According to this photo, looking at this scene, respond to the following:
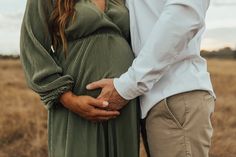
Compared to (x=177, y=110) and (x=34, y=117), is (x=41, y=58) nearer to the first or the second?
(x=177, y=110)

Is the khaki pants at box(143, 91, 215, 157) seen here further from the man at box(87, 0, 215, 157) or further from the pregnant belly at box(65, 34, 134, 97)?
the pregnant belly at box(65, 34, 134, 97)

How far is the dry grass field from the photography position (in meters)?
3.02

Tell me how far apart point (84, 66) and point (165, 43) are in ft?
0.61

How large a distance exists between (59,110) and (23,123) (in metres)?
1.79

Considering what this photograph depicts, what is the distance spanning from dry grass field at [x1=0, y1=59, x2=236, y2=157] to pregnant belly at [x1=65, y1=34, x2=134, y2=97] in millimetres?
1801

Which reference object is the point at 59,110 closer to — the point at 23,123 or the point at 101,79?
the point at 101,79

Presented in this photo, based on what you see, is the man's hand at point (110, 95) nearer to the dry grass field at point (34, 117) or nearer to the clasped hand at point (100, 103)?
the clasped hand at point (100, 103)

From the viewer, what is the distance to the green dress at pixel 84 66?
1.26m

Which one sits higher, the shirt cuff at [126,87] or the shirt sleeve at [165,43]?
the shirt sleeve at [165,43]

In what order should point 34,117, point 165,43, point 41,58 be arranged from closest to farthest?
1. point 165,43
2. point 41,58
3. point 34,117

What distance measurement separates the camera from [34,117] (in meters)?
3.08

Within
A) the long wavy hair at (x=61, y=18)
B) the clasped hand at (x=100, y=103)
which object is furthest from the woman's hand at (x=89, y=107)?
the long wavy hair at (x=61, y=18)

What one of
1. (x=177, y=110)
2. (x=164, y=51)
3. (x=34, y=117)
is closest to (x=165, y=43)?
(x=164, y=51)

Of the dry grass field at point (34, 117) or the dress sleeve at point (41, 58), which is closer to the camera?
the dress sleeve at point (41, 58)
